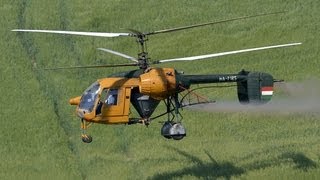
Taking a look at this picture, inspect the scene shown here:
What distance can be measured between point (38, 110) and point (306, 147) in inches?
534

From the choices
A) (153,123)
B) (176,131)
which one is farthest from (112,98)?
(153,123)

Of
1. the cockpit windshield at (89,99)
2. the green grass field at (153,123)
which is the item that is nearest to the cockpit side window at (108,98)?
the cockpit windshield at (89,99)

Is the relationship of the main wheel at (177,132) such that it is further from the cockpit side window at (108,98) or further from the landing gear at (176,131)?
the cockpit side window at (108,98)

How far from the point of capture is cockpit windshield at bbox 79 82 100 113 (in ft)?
78.0

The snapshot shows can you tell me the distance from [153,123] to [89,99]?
34.9 feet

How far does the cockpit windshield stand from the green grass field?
4.60m

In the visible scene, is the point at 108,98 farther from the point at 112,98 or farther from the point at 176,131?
the point at 176,131

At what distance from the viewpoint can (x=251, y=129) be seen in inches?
1249

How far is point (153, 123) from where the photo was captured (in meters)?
34.3

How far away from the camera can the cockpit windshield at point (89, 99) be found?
23.8 meters

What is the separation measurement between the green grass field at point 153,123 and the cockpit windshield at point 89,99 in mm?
4596

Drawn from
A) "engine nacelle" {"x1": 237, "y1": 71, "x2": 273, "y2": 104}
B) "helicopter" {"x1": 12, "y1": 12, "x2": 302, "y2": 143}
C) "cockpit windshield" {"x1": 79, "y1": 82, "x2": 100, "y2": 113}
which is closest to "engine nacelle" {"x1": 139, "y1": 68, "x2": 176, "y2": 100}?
"helicopter" {"x1": 12, "y1": 12, "x2": 302, "y2": 143}

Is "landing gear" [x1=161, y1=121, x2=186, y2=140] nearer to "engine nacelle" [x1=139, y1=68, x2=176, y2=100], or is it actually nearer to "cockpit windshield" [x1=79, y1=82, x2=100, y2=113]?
"engine nacelle" [x1=139, y1=68, x2=176, y2=100]

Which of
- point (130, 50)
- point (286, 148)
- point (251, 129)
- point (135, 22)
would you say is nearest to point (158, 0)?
point (135, 22)
